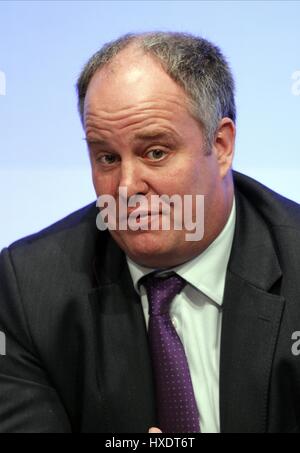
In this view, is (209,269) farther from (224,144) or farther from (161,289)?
(224,144)

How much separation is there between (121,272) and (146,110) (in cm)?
34

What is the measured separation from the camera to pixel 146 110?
4.92 feet

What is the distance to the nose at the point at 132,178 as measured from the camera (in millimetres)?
1516

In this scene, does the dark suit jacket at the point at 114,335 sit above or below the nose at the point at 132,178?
below

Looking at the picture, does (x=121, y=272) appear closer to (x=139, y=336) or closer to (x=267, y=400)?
(x=139, y=336)

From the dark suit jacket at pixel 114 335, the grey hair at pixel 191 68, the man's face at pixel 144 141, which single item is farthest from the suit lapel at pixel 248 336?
the grey hair at pixel 191 68

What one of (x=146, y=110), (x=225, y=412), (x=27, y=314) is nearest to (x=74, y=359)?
(x=27, y=314)

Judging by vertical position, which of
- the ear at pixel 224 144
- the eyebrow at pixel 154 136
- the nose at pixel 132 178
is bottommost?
the nose at pixel 132 178

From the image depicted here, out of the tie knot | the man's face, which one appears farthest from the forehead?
the tie knot

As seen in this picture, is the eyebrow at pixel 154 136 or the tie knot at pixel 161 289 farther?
the tie knot at pixel 161 289

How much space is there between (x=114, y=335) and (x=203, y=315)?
0.16m

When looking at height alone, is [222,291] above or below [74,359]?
above

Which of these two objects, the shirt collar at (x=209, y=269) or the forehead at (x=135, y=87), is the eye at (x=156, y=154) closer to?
the forehead at (x=135, y=87)
